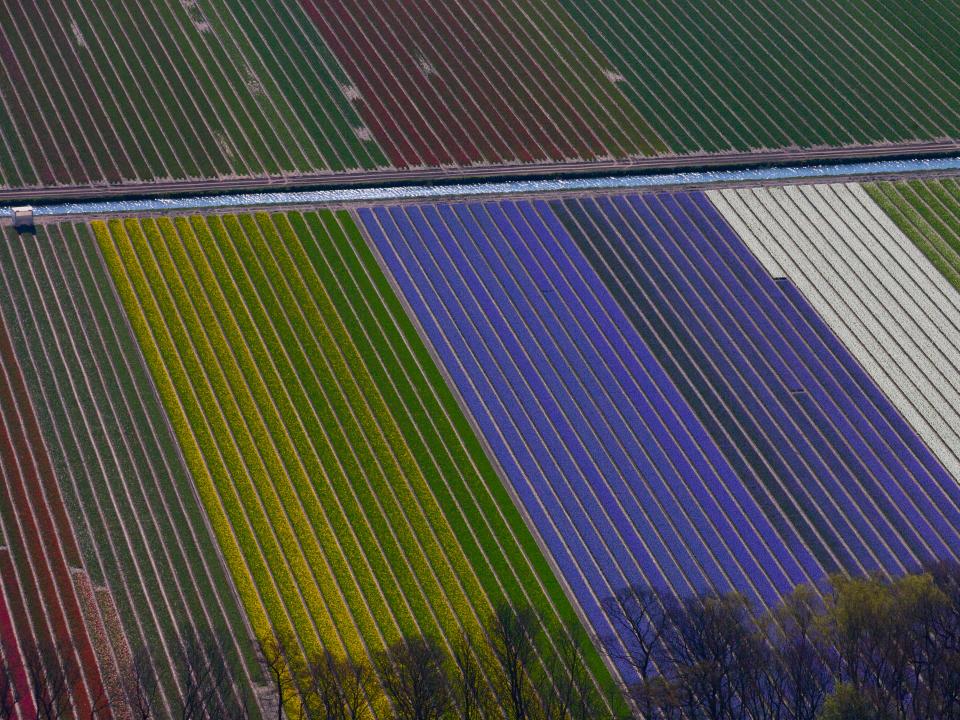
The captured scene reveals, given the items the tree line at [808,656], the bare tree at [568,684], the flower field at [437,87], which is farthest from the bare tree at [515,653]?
the flower field at [437,87]

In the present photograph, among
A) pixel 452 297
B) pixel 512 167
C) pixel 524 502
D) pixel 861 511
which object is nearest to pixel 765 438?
pixel 861 511

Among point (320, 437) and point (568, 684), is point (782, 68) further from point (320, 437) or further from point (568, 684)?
point (568, 684)

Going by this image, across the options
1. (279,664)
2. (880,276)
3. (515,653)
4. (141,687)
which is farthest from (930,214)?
(141,687)

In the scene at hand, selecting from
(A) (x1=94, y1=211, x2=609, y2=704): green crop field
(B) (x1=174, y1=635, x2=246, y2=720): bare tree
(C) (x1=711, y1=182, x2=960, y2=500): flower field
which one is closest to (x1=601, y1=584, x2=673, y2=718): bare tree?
(A) (x1=94, y1=211, x2=609, y2=704): green crop field

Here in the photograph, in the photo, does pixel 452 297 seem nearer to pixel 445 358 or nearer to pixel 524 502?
pixel 445 358

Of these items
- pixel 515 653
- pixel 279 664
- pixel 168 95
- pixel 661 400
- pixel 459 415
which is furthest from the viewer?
pixel 168 95

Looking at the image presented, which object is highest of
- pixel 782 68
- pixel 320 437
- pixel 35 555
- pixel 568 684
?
pixel 782 68
